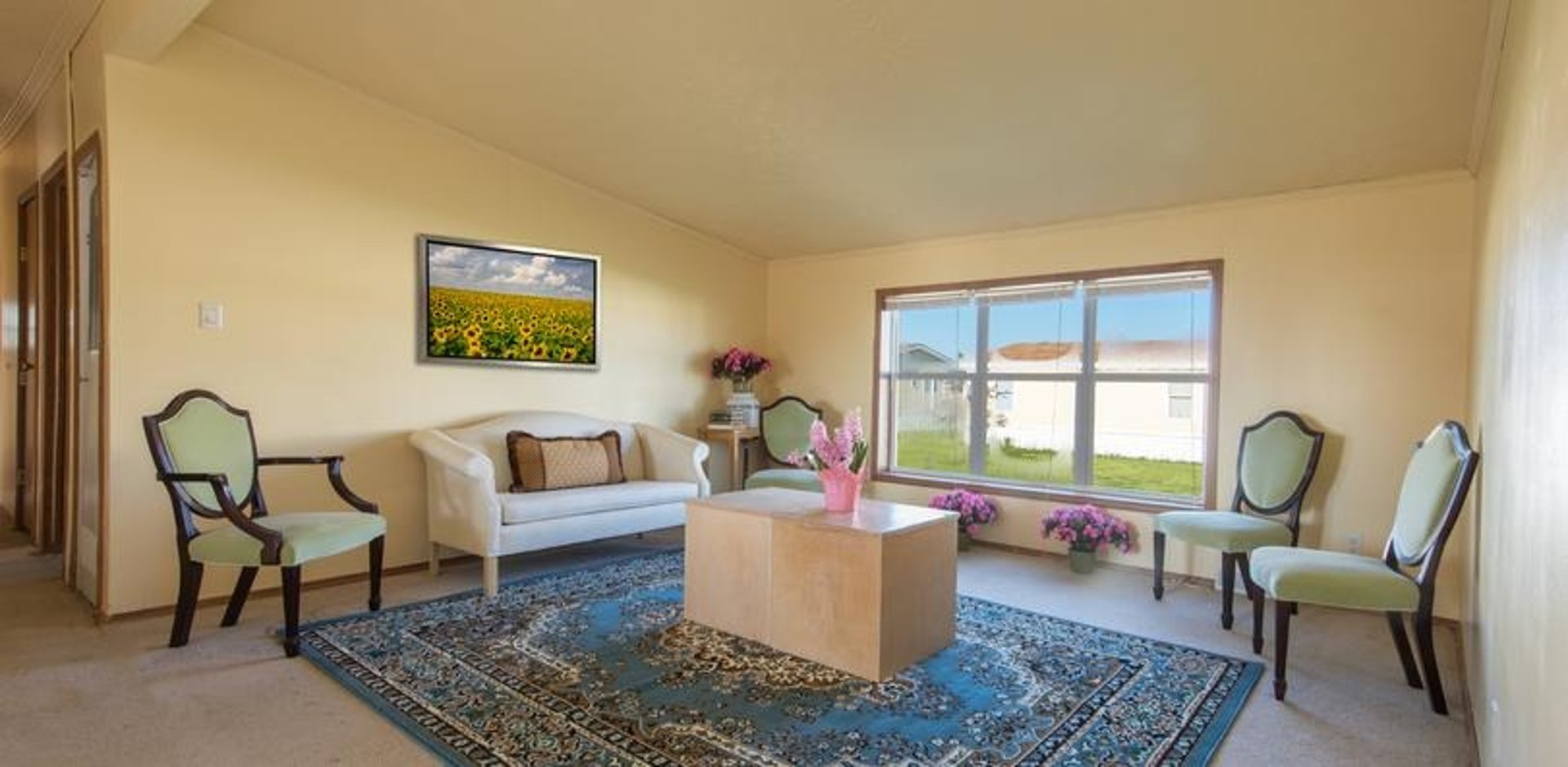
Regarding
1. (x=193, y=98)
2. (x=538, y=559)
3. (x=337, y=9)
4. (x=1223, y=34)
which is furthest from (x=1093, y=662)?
(x=193, y=98)

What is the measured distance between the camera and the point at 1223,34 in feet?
8.85

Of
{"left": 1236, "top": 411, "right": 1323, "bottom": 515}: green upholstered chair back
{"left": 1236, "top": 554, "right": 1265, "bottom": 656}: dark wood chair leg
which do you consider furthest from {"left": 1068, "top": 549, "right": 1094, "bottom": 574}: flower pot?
{"left": 1236, "top": 554, "right": 1265, "bottom": 656}: dark wood chair leg

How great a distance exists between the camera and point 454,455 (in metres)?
3.79

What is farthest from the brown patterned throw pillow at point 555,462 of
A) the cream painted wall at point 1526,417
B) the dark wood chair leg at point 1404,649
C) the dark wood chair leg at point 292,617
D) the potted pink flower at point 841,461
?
the cream painted wall at point 1526,417

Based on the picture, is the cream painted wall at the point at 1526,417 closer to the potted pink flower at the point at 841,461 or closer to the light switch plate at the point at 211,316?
the potted pink flower at the point at 841,461

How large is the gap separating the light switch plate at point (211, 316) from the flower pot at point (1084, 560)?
456cm

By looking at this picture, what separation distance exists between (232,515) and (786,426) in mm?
3491

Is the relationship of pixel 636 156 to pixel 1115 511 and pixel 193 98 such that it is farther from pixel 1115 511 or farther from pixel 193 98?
pixel 1115 511

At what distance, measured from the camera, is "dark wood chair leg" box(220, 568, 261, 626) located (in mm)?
3189

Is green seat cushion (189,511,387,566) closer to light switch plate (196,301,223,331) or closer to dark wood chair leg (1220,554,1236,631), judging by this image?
light switch plate (196,301,223,331)

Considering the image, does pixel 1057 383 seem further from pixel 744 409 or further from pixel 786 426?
pixel 744 409

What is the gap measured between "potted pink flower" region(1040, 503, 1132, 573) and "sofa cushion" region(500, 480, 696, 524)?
2.23 m

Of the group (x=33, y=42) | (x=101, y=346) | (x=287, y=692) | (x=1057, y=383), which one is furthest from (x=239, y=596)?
(x=1057, y=383)

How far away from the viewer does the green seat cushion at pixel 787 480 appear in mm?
4988
